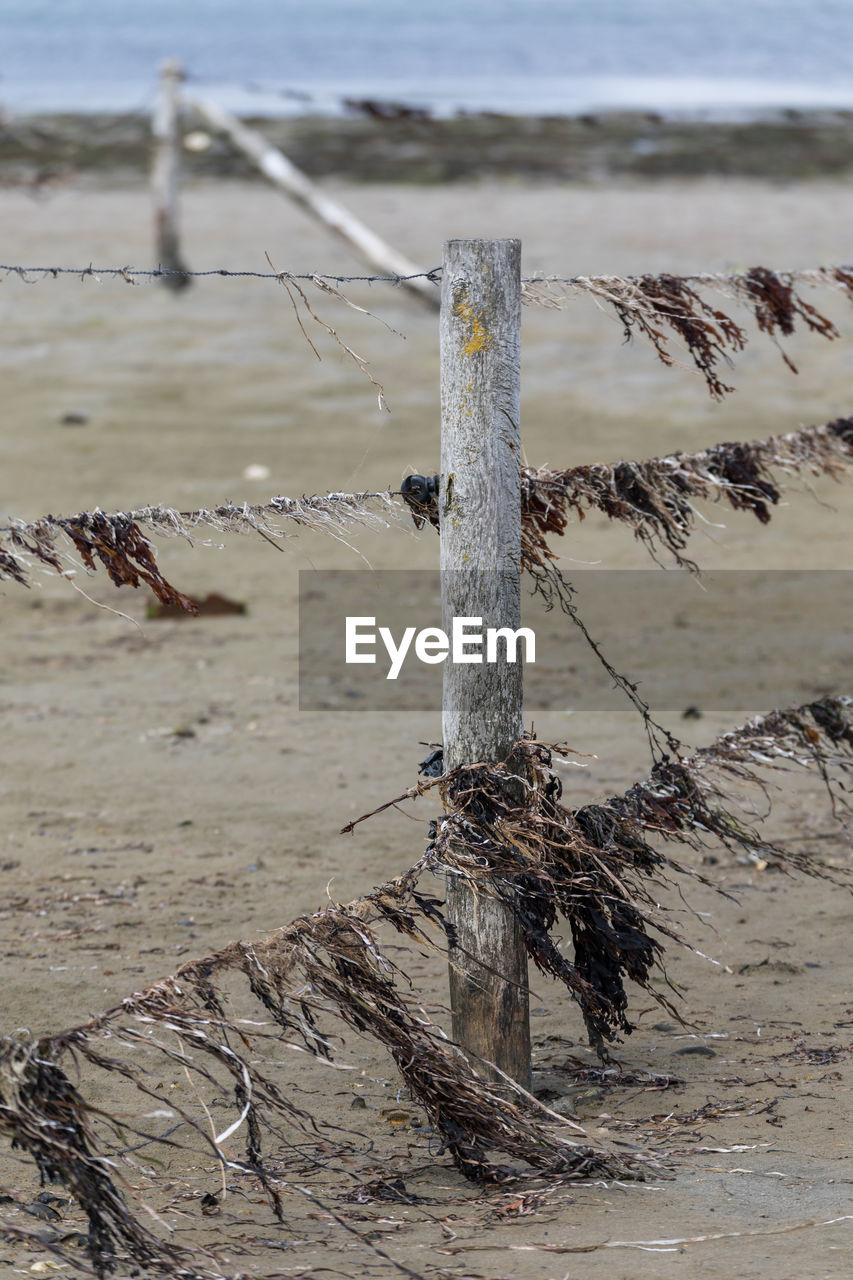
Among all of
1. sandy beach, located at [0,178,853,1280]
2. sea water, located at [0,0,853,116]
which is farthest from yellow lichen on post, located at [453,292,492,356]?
sea water, located at [0,0,853,116]

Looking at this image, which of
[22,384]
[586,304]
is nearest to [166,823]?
[22,384]

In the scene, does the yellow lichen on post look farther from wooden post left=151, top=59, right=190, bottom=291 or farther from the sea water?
the sea water

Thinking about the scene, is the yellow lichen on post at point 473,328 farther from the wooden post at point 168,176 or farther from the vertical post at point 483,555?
the wooden post at point 168,176

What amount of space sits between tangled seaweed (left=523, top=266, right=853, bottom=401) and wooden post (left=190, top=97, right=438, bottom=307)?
16.3 feet

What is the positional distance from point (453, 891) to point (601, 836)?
380 millimetres

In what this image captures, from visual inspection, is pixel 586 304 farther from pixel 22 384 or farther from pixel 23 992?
pixel 23 992

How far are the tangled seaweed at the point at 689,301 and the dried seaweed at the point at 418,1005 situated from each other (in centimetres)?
98

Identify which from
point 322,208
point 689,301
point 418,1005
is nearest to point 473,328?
point 689,301

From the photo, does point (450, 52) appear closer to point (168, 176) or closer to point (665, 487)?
point (168, 176)

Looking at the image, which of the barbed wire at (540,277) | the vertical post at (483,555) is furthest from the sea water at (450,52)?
the vertical post at (483,555)

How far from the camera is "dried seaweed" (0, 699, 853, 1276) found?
2.38 m

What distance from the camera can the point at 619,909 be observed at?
3369mm

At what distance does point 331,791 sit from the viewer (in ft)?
17.7

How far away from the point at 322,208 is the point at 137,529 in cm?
907
